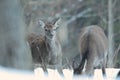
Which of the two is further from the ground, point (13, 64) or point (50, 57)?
point (13, 64)

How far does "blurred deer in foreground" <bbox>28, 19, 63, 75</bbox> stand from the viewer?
8.62 metres

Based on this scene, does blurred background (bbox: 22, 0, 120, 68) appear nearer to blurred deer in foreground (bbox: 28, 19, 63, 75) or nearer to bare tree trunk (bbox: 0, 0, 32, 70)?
blurred deer in foreground (bbox: 28, 19, 63, 75)

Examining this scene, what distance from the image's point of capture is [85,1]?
60.2ft

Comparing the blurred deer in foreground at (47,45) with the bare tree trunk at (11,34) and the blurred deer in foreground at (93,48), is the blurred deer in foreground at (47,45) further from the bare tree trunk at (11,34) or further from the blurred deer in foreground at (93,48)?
the bare tree trunk at (11,34)

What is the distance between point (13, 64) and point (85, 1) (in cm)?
1409

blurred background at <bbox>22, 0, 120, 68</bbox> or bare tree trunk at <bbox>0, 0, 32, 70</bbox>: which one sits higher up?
bare tree trunk at <bbox>0, 0, 32, 70</bbox>

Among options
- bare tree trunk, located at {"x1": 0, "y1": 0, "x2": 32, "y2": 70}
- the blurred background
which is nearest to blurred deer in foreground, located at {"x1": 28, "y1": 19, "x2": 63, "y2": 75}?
bare tree trunk, located at {"x1": 0, "y1": 0, "x2": 32, "y2": 70}

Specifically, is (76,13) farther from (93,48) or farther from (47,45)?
(93,48)

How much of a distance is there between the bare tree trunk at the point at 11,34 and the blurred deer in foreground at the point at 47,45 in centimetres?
395

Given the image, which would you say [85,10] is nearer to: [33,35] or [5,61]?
[33,35]

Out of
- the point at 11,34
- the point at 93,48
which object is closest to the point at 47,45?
the point at 93,48

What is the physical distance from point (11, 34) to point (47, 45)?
4538 mm

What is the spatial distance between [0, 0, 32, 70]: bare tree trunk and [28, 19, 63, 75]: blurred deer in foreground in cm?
395

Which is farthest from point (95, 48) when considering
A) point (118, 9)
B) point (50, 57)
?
point (118, 9)
